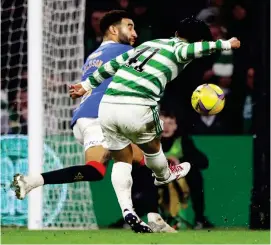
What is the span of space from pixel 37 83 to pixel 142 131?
1.96m

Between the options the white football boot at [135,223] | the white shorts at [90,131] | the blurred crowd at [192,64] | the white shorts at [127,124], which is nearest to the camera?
the white football boot at [135,223]

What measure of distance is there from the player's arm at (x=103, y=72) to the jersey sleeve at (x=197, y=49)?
1.52 feet

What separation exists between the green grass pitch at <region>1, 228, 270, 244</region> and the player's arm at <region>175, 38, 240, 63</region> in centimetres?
127

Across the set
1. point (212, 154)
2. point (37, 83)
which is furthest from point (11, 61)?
point (212, 154)

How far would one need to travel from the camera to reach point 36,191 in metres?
10.4

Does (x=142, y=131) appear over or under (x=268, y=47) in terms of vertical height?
under

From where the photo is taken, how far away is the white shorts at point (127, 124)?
→ 28.5 ft

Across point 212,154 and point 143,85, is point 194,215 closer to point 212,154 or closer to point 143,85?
point 212,154

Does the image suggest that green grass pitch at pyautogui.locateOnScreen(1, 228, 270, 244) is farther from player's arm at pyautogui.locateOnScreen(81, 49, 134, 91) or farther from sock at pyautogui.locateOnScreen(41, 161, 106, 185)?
player's arm at pyautogui.locateOnScreen(81, 49, 134, 91)

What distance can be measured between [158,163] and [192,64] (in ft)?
9.93

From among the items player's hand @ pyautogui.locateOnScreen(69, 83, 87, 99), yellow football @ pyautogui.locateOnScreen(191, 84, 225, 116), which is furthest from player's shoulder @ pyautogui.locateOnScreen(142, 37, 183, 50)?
player's hand @ pyautogui.locateOnScreen(69, 83, 87, 99)

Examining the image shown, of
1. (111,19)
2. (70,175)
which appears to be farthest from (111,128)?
(111,19)

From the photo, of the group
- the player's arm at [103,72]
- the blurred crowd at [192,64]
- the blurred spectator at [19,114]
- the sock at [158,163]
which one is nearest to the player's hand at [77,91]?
the player's arm at [103,72]

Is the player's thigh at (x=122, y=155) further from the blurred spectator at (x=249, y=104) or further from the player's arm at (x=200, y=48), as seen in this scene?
the blurred spectator at (x=249, y=104)
